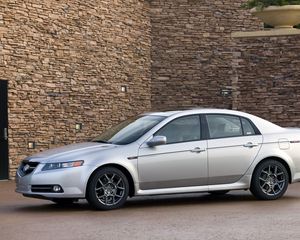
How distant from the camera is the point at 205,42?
24.7 meters

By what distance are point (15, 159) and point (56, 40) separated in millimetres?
3392

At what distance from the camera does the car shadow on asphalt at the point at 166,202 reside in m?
12.8

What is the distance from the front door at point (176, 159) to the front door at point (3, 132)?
6579 millimetres

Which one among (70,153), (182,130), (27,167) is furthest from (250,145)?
(27,167)

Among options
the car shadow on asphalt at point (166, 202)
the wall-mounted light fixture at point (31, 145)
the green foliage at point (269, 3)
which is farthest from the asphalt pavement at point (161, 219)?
the green foliage at point (269, 3)

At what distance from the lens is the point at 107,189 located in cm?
1220

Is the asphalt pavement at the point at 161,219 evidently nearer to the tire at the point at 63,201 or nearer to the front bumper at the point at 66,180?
the tire at the point at 63,201

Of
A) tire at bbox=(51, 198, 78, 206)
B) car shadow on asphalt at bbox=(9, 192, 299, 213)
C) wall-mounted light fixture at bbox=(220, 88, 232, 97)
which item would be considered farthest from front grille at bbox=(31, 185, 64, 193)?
wall-mounted light fixture at bbox=(220, 88, 232, 97)

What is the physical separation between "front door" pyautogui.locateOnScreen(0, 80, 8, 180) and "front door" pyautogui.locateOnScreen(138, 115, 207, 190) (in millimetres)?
6579

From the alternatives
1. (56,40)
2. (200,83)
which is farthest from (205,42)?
(56,40)

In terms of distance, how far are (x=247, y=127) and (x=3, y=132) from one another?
23.1 ft

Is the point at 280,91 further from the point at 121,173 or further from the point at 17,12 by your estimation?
the point at 121,173

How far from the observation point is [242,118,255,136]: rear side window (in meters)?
13.4

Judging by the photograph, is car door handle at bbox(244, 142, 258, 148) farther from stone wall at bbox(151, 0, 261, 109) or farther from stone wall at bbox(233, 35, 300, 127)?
stone wall at bbox(151, 0, 261, 109)
